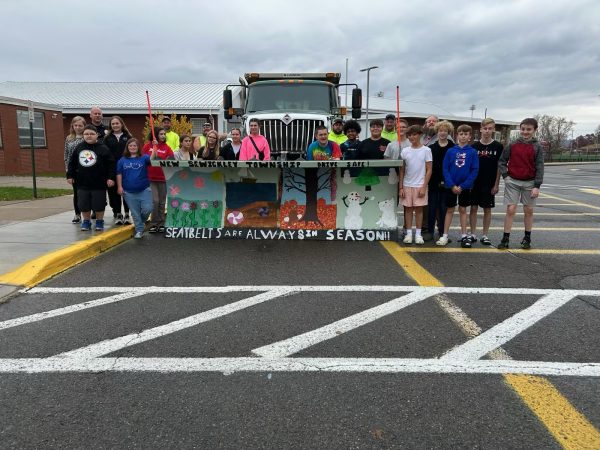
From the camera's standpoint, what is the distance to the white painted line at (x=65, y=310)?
401 cm

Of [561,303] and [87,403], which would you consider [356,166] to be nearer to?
[561,303]

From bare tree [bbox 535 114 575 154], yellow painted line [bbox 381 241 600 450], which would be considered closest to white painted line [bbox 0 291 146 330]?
yellow painted line [bbox 381 241 600 450]

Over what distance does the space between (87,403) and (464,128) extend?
6.01 m

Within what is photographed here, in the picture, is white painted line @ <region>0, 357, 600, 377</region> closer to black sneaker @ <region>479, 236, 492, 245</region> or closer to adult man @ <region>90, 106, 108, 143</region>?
black sneaker @ <region>479, 236, 492, 245</region>

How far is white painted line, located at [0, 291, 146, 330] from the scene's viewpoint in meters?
4.01

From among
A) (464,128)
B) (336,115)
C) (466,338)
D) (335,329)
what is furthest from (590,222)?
(335,329)

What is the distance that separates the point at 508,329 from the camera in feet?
12.7

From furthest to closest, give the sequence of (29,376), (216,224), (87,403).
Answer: (216,224) → (29,376) → (87,403)

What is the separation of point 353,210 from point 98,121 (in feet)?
15.7

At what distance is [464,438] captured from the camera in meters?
2.45

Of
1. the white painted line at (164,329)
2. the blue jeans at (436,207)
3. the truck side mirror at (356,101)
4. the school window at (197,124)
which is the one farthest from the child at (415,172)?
the school window at (197,124)

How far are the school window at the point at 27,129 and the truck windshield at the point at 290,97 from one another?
1689 cm

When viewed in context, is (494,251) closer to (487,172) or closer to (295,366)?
(487,172)

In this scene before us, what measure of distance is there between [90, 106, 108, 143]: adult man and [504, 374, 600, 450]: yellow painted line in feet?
23.8
